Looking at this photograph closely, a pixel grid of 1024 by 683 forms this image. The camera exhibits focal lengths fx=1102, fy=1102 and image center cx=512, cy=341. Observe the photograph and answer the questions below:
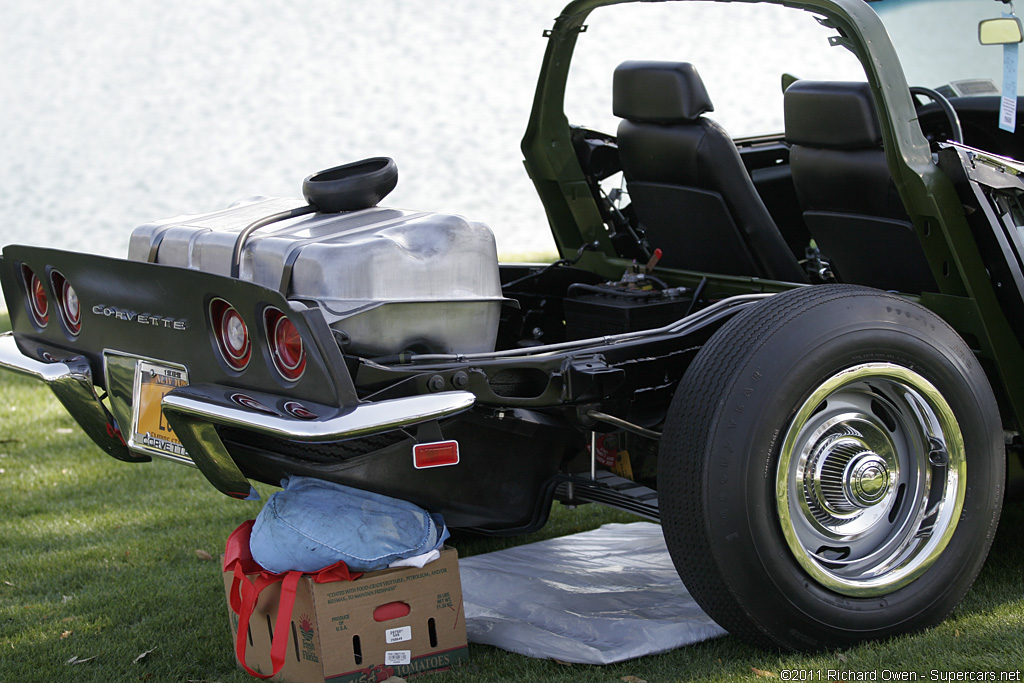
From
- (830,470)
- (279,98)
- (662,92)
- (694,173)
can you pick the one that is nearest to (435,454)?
(830,470)

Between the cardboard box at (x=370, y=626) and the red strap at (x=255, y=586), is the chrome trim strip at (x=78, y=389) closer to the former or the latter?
the red strap at (x=255, y=586)

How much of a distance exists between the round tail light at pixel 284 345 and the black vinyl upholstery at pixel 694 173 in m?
1.75

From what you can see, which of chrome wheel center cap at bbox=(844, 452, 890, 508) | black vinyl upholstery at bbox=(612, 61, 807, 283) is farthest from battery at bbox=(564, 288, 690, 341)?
chrome wheel center cap at bbox=(844, 452, 890, 508)

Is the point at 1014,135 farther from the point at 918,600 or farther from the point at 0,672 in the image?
the point at 0,672

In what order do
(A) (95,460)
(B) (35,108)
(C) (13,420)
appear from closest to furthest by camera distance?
(A) (95,460) → (C) (13,420) → (B) (35,108)

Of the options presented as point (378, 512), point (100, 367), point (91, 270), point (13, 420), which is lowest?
point (13, 420)

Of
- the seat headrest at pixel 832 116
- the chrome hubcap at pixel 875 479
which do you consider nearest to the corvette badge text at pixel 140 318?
the chrome hubcap at pixel 875 479

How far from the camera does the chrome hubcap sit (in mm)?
3057

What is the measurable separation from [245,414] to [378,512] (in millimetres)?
562

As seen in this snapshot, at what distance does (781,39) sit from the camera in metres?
24.3

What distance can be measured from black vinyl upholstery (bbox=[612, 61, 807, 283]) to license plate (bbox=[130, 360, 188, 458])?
76.0 inches

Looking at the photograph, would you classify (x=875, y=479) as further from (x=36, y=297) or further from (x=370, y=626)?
(x=36, y=297)

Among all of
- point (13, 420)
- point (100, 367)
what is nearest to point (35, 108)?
point (13, 420)

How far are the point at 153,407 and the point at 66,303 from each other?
0.61 meters
